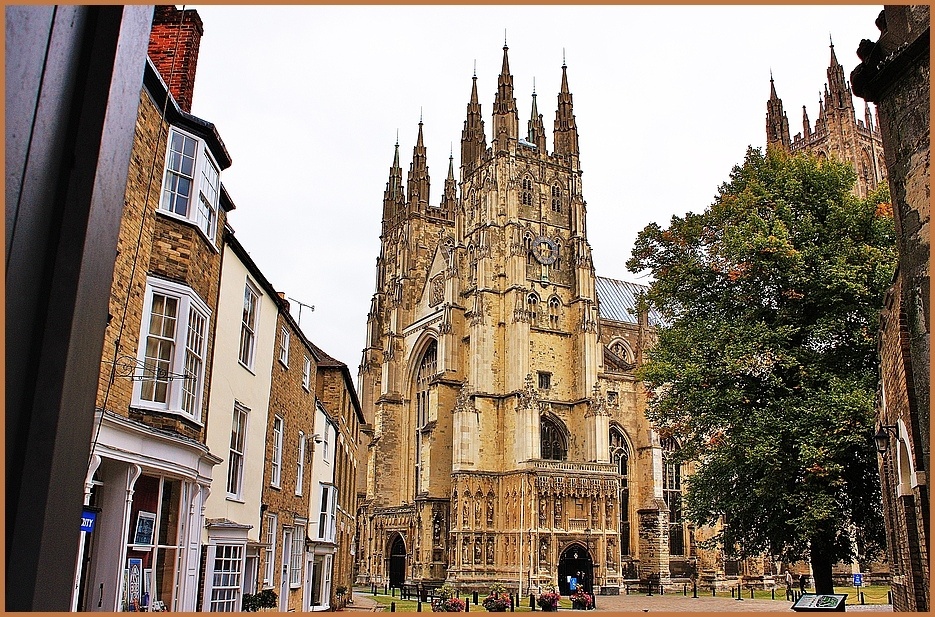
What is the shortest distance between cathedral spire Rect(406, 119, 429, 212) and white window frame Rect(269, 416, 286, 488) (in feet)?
159

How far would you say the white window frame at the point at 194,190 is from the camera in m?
11.3

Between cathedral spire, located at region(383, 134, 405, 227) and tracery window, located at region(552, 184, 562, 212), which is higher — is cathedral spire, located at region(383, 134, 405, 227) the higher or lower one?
the higher one

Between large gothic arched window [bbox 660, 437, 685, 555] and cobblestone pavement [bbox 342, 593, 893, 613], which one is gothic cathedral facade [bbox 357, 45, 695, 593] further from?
cobblestone pavement [bbox 342, 593, 893, 613]

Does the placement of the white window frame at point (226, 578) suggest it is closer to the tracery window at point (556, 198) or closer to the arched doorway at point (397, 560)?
the arched doorway at point (397, 560)

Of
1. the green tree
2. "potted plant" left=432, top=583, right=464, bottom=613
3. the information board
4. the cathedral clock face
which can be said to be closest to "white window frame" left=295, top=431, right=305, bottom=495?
"potted plant" left=432, top=583, right=464, bottom=613

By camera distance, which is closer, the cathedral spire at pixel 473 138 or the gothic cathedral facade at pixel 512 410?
the gothic cathedral facade at pixel 512 410

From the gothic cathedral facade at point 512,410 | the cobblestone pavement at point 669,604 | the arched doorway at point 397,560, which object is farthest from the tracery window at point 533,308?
the cobblestone pavement at point 669,604

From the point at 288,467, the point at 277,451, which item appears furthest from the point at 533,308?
the point at 277,451

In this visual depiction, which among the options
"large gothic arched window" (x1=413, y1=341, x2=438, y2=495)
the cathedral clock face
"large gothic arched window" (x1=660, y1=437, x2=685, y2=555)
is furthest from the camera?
"large gothic arched window" (x1=413, y1=341, x2=438, y2=495)

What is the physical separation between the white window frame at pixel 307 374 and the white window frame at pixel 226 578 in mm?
6880

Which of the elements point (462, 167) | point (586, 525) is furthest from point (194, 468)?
point (462, 167)

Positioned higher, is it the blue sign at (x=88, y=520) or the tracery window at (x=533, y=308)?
the tracery window at (x=533, y=308)

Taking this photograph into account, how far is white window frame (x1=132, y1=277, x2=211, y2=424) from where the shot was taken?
412 inches

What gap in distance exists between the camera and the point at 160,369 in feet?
35.3
